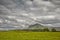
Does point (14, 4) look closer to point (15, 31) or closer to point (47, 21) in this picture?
point (15, 31)

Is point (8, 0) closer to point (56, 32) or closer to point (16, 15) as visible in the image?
point (16, 15)

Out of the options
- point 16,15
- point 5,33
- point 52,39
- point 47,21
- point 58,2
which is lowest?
point 52,39

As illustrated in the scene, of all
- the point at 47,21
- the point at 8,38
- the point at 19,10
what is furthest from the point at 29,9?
the point at 8,38

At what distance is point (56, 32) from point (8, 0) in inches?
32.2

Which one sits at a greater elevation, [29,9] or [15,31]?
[29,9]

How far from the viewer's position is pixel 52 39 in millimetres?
1697

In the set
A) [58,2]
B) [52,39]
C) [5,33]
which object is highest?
[58,2]

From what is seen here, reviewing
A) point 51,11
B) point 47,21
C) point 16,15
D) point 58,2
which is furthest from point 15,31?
point 58,2

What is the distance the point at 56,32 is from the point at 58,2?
429mm

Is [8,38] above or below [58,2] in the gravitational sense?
below

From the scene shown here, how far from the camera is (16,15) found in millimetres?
1664

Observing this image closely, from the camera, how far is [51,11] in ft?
5.41

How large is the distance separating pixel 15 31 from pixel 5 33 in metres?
0.15

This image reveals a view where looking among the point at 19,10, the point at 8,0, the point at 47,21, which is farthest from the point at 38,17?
the point at 8,0
